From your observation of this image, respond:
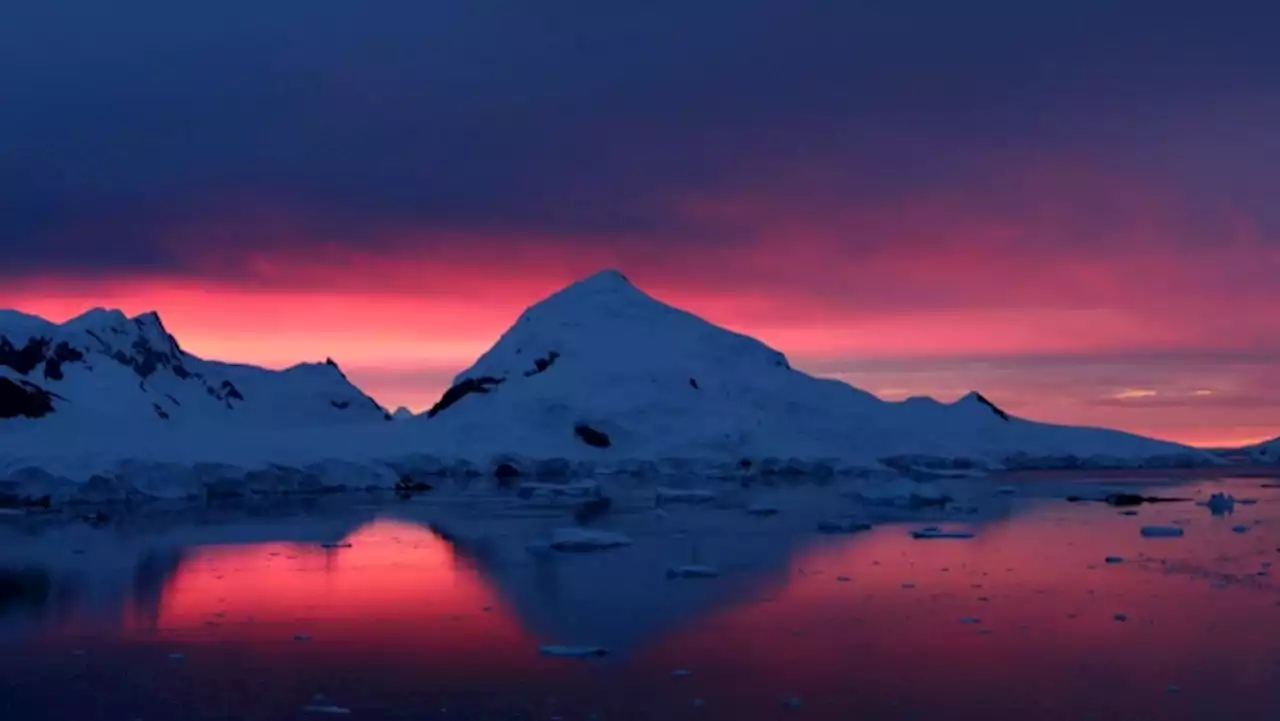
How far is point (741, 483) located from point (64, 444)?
20.3 meters

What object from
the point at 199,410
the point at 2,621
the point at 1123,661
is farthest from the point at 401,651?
the point at 199,410

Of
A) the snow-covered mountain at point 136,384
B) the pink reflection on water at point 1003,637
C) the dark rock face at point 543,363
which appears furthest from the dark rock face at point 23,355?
the pink reflection on water at point 1003,637

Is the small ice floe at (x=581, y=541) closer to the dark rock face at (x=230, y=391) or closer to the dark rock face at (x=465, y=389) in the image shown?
the dark rock face at (x=465, y=389)

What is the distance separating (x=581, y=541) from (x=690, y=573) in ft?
11.6

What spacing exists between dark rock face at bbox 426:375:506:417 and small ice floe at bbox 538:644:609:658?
1864 inches

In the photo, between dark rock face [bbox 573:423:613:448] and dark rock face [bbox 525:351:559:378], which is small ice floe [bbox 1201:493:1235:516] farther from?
dark rock face [bbox 525:351:559:378]

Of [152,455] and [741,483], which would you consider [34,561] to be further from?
[741,483]

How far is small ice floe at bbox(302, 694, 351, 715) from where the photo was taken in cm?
824

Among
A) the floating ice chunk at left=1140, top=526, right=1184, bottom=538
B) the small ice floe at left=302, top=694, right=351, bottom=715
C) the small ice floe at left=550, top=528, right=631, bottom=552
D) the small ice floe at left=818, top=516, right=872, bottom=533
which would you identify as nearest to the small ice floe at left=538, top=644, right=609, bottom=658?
the small ice floe at left=302, top=694, right=351, bottom=715

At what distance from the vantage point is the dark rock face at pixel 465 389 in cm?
5881

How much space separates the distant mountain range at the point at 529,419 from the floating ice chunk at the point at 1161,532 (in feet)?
73.8

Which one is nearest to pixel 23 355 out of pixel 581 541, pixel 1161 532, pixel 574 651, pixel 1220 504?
pixel 581 541

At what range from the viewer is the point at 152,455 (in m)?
32.0

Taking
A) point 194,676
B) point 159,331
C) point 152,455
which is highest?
point 159,331
